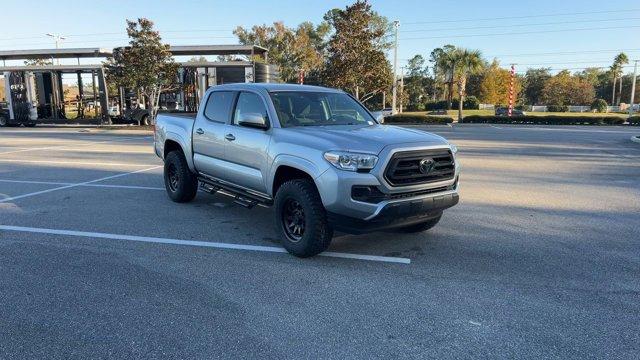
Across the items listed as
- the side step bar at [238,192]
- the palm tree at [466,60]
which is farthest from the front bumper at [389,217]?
the palm tree at [466,60]

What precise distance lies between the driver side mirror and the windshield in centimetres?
19

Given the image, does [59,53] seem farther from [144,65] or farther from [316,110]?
[316,110]

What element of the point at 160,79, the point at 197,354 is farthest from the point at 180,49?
the point at 197,354

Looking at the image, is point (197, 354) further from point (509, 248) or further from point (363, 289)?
point (509, 248)

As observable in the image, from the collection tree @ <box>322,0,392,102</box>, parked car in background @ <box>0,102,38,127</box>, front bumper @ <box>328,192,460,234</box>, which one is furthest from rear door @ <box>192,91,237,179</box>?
parked car in background @ <box>0,102,38,127</box>

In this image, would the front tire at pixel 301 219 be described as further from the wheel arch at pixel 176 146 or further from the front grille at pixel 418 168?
the wheel arch at pixel 176 146

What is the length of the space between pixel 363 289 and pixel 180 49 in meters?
32.0

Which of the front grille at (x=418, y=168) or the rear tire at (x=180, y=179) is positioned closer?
the front grille at (x=418, y=168)

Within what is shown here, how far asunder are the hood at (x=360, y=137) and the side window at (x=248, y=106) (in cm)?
68

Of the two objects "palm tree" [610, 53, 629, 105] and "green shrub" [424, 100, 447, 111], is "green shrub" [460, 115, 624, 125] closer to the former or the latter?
"green shrub" [424, 100, 447, 111]

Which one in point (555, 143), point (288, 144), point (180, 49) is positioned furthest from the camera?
point (180, 49)

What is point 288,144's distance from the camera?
198 inches

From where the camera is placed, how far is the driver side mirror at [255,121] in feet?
17.6

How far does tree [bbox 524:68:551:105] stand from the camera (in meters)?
104
